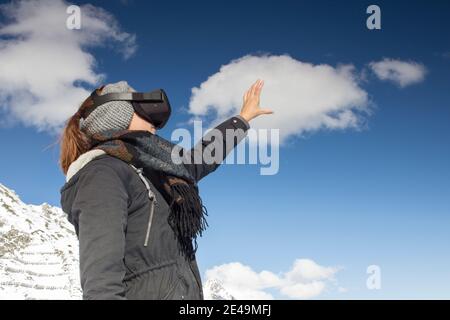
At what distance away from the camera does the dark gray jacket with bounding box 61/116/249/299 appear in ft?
9.97

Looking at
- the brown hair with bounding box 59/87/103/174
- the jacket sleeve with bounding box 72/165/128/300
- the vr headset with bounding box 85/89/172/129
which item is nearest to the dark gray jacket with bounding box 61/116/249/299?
the jacket sleeve with bounding box 72/165/128/300

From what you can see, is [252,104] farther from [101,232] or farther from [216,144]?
[101,232]

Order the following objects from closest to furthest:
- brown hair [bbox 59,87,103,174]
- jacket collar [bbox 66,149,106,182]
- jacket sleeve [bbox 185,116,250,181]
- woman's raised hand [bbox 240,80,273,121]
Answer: jacket collar [bbox 66,149,106,182], brown hair [bbox 59,87,103,174], jacket sleeve [bbox 185,116,250,181], woman's raised hand [bbox 240,80,273,121]

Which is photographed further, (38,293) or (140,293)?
(38,293)

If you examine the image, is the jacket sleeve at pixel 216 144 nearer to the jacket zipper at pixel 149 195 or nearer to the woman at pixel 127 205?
the woman at pixel 127 205

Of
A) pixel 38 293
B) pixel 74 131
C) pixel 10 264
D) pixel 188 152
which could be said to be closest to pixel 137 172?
pixel 74 131

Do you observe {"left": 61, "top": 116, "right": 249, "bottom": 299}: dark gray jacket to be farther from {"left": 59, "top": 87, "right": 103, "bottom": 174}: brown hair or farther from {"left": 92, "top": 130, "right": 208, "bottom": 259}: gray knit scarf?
{"left": 59, "top": 87, "right": 103, "bottom": 174}: brown hair

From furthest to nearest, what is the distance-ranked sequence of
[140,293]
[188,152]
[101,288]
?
[188,152] < [140,293] < [101,288]

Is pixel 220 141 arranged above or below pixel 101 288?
above

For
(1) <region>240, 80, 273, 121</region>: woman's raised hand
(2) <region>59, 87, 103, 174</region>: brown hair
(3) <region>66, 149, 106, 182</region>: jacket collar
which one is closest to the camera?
(3) <region>66, 149, 106, 182</region>: jacket collar

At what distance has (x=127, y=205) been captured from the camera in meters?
3.39
